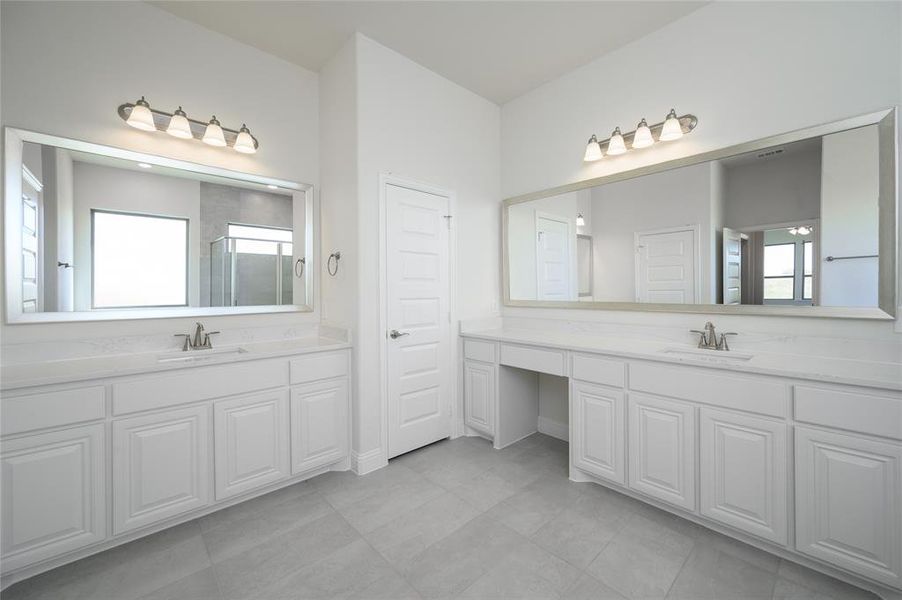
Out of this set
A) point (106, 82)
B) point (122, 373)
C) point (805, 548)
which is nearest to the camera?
point (805, 548)

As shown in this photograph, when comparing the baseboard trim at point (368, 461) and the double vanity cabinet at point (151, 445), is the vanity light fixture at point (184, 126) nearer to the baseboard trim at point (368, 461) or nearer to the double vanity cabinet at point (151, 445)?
the double vanity cabinet at point (151, 445)

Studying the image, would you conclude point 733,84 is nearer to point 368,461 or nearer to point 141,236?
point 368,461

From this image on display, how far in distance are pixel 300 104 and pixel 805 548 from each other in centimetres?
396

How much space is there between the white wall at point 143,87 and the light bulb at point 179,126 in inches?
4.4

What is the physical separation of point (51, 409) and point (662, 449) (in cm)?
297

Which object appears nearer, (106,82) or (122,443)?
(122,443)

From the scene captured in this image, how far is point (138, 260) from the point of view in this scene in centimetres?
222

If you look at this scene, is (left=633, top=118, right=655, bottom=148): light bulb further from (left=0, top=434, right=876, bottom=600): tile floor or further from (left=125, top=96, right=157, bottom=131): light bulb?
(left=125, top=96, right=157, bottom=131): light bulb

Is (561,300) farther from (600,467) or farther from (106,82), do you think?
(106,82)

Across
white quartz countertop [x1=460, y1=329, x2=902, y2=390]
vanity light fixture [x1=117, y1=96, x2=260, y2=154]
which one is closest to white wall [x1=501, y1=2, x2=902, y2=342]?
white quartz countertop [x1=460, y1=329, x2=902, y2=390]

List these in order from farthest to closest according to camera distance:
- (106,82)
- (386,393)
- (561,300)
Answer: (561,300) → (386,393) → (106,82)

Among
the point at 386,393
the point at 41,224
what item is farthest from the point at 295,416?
the point at 41,224

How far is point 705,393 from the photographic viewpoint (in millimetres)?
1890

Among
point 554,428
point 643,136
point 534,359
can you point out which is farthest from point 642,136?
point 554,428
